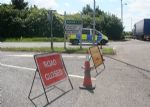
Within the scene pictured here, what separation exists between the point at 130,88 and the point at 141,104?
6.35 feet

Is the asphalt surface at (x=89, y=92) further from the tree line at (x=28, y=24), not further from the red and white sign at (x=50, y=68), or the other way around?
the tree line at (x=28, y=24)

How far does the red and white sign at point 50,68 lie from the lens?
28.1ft

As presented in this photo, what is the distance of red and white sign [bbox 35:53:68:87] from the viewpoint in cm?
856

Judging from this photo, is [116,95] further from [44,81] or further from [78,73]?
[78,73]

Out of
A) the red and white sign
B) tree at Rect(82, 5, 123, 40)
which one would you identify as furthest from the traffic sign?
tree at Rect(82, 5, 123, 40)

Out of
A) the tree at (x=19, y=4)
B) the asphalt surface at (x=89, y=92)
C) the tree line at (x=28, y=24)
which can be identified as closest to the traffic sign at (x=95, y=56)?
the asphalt surface at (x=89, y=92)

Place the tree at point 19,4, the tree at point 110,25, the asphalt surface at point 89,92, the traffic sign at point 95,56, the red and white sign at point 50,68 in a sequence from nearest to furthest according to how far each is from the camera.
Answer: the asphalt surface at point 89,92 → the red and white sign at point 50,68 → the traffic sign at point 95,56 → the tree at point 110,25 → the tree at point 19,4

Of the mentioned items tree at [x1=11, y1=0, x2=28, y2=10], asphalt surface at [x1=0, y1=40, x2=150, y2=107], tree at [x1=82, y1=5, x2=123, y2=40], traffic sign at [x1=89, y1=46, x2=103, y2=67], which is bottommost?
asphalt surface at [x1=0, y1=40, x2=150, y2=107]

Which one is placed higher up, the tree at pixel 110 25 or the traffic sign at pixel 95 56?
the tree at pixel 110 25

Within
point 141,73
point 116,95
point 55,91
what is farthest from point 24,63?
point 116,95

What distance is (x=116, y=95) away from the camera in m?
8.74

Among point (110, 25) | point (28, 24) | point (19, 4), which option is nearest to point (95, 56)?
point (28, 24)

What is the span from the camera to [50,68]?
898 centimetres

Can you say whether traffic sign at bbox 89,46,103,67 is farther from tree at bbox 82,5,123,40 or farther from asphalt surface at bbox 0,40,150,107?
tree at bbox 82,5,123,40
